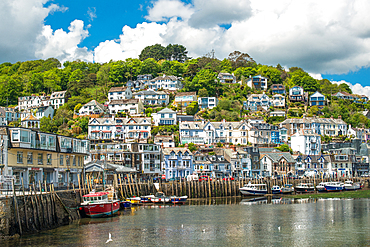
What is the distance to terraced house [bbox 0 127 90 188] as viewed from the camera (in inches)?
1748

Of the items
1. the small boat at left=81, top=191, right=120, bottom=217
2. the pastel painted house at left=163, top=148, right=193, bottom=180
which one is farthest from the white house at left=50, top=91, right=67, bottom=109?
the small boat at left=81, top=191, right=120, bottom=217

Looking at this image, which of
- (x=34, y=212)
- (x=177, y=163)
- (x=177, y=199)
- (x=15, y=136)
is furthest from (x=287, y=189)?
(x=34, y=212)

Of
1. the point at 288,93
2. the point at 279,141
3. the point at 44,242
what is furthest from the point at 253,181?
the point at 288,93

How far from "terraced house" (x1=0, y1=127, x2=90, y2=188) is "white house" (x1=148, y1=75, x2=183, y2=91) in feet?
305

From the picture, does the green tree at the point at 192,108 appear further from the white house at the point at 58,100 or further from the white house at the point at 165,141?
the white house at the point at 58,100

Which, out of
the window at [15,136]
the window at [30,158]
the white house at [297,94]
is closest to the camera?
the window at [15,136]

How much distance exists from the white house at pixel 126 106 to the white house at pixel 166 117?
33.0 ft

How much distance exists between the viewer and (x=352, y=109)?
510ft

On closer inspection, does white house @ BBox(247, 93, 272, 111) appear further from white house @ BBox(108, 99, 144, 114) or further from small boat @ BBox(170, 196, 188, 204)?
small boat @ BBox(170, 196, 188, 204)

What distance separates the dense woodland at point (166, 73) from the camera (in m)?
132

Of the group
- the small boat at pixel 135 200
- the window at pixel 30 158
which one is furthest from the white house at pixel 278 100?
the window at pixel 30 158

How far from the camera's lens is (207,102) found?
452 feet

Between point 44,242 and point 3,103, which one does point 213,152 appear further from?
point 3,103

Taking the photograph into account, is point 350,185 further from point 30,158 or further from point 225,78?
point 225,78
